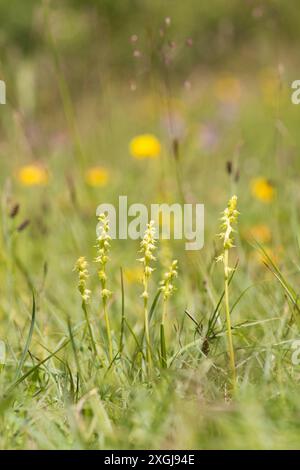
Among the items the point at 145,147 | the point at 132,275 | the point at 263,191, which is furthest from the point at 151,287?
the point at 145,147

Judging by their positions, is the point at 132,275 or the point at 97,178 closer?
the point at 132,275

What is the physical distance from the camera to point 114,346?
5.16 ft

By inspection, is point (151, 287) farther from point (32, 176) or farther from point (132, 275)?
point (32, 176)

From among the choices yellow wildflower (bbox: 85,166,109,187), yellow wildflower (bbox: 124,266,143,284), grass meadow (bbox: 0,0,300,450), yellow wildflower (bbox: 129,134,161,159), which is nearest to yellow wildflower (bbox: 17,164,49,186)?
grass meadow (bbox: 0,0,300,450)

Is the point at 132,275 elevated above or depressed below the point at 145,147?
below

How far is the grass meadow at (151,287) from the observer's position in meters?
1.24

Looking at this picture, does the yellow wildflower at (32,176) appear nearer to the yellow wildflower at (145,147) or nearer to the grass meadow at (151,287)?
the grass meadow at (151,287)

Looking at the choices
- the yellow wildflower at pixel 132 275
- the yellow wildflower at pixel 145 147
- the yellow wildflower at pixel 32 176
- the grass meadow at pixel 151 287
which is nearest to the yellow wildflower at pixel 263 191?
the grass meadow at pixel 151 287

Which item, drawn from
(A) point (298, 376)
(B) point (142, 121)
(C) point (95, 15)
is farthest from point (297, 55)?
(A) point (298, 376)

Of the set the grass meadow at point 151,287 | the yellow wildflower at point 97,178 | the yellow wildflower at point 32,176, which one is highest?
the yellow wildflower at point 97,178

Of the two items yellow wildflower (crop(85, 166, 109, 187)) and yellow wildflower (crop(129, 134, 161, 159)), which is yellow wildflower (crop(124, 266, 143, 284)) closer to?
yellow wildflower (crop(129, 134, 161, 159))

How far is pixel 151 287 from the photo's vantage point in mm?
2314

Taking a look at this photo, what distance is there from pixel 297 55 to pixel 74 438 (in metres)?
6.92
